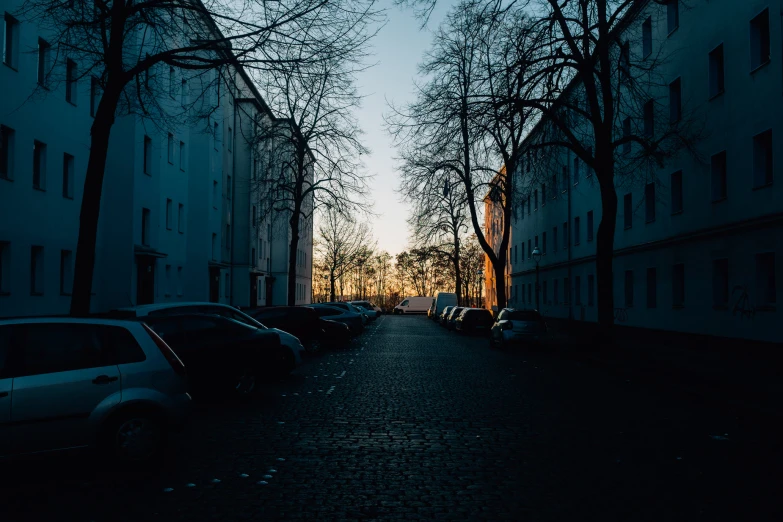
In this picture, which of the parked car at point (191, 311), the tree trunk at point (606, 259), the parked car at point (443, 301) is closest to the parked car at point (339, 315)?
the tree trunk at point (606, 259)

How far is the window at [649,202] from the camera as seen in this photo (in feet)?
105

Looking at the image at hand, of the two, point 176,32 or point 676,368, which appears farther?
point 676,368

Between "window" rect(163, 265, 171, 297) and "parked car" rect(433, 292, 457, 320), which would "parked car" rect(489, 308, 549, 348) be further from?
"parked car" rect(433, 292, 457, 320)

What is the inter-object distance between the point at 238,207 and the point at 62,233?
32.5m

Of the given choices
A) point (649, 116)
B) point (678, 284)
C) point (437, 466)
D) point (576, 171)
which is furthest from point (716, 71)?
point (437, 466)

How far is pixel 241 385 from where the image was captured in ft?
41.4

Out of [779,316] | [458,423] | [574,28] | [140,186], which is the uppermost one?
[574,28]

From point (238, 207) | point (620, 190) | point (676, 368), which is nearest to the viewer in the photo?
point (676, 368)

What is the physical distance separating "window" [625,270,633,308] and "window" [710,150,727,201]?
9798 millimetres

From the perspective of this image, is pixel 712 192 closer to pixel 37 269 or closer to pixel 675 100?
pixel 675 100

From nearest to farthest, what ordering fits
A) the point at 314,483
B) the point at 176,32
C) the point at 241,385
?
the point at 314,483 → the point at 241,385 → the point at 176,32

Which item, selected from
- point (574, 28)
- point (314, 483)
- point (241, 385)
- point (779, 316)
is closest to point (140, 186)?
point (574, 28)

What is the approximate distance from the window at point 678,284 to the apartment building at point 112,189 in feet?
53.0

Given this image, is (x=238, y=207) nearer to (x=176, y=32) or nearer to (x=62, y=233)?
(x=62, y=233)
